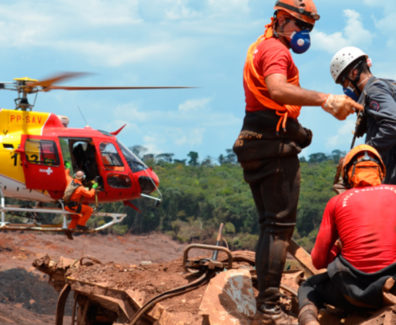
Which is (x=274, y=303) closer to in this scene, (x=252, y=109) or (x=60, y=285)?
(x=252, y=109)

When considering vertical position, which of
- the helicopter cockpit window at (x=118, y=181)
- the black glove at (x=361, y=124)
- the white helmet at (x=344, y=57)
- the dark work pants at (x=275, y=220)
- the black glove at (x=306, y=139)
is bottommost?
the helicopter cockpit window at (x=118, y=181)

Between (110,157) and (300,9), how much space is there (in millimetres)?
13152

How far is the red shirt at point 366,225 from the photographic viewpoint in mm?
3092

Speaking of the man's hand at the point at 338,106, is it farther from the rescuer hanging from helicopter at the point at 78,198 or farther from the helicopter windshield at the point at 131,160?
the helicopter windshield at the point at 131,160

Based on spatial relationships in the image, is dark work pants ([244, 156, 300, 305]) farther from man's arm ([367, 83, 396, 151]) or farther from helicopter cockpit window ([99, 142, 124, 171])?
helicopter cockpit window ([99, 142, 124, 171])

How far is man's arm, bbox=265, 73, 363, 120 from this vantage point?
321 cm

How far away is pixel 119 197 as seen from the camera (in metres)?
16.9

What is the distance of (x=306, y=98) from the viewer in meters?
3.27

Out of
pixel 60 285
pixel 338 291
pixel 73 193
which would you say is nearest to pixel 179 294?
pixel 338 291

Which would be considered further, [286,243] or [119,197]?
[119,197]

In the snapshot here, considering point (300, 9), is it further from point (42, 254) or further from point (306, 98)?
point (42, 254)

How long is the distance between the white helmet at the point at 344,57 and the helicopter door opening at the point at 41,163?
12.2 metres

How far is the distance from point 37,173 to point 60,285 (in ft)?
33.2

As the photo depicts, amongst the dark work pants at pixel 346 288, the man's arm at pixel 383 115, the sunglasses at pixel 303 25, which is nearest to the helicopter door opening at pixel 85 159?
the man's arm at pixel 383 115
